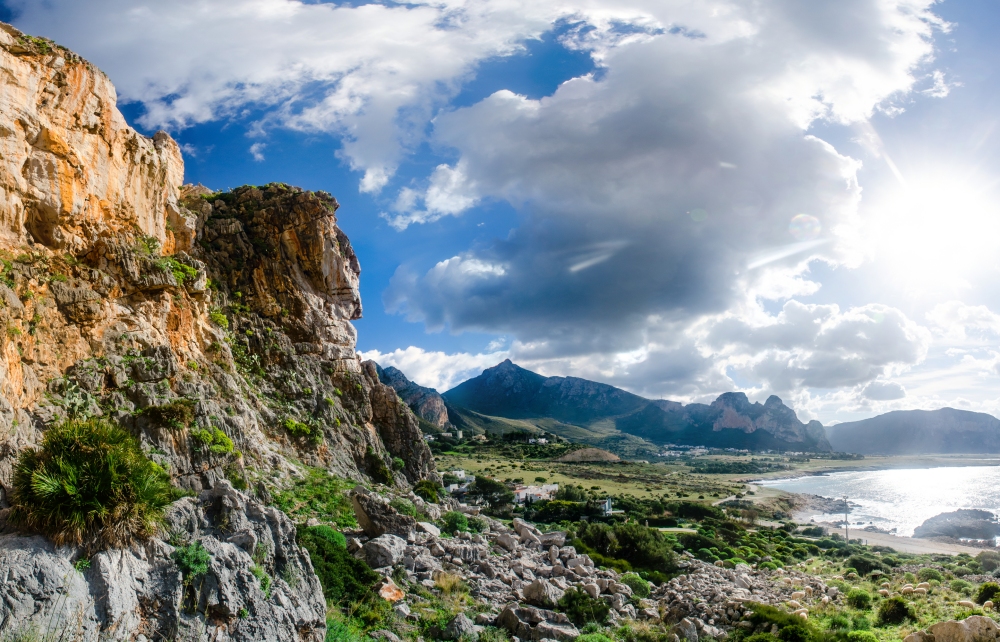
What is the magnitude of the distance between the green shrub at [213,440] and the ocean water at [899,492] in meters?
60.9

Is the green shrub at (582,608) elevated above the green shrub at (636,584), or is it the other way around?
the green shrub at (582,608)

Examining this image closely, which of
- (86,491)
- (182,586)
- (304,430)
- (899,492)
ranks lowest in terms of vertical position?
(899,492)

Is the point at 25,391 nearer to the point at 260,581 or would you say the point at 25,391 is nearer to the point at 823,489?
the point at 260,581

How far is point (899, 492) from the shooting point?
10225 centimetres

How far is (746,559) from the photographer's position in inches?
1336

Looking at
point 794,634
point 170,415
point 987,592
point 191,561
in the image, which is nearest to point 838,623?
point 794,634

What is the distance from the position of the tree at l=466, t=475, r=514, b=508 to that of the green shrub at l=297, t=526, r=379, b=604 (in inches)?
1152

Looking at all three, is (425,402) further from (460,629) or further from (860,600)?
(460,629)

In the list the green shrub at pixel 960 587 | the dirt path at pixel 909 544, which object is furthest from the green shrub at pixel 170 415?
the dirt path at pixel 909 544

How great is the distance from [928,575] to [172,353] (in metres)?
39.5

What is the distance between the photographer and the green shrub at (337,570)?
12398 millimetres

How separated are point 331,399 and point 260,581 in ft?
79.6

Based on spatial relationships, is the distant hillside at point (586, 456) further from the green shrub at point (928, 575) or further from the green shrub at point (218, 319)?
the green shrub at point (218, 319)

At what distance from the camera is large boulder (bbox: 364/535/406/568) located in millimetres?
14961
